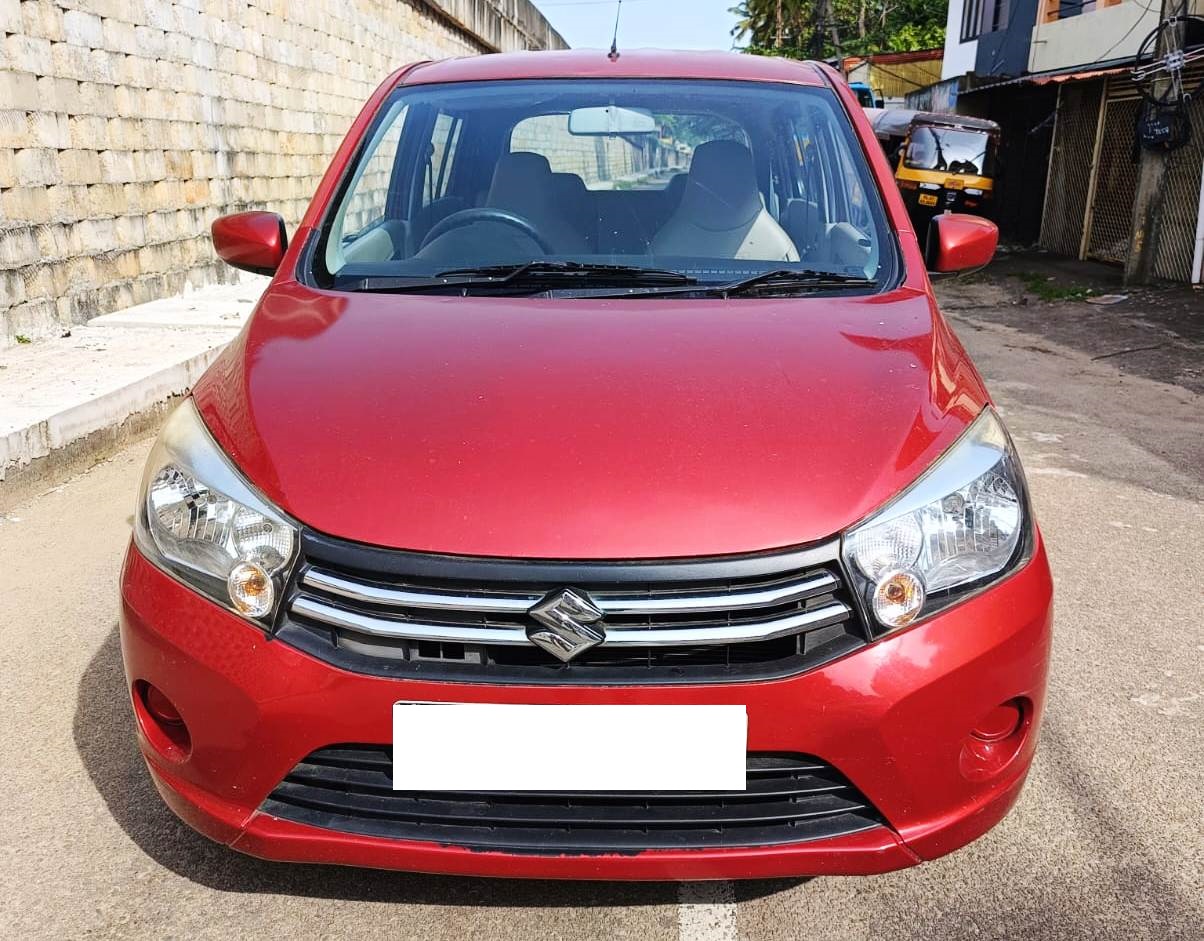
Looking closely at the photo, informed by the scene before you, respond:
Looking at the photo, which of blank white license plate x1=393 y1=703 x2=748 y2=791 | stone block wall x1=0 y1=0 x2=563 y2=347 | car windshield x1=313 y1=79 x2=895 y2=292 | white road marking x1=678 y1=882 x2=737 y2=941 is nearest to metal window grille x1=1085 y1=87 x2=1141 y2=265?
stone block wall x1=0 y1=0 x2=563 y2=347

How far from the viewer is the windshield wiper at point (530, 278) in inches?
104

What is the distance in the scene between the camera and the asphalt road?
2086 millimetres

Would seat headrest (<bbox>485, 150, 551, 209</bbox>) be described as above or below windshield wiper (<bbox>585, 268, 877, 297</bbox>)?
above

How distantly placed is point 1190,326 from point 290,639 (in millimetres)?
10315

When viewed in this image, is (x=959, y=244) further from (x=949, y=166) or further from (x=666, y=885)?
(x=949, y=166)

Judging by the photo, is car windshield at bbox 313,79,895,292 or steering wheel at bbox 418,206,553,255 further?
steering wheel at bbox 418,206,553,255

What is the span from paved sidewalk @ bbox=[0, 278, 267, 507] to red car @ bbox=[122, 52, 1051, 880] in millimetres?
3144

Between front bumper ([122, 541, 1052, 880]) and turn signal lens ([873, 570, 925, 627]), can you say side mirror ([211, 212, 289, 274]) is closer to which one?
front bumper ([122, 541, 1052, 880])

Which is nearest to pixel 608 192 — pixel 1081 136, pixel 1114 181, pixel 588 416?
pixel 588 416

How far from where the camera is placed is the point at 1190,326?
33.1 ft

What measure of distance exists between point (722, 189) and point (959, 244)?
2.23ft

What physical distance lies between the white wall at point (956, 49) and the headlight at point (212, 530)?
90.8 ft

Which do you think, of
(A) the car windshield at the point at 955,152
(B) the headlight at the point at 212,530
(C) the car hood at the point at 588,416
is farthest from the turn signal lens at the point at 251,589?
(A) the car windshield at the point at 955,152

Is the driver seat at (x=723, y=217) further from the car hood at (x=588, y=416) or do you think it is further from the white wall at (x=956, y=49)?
the white wall at (x=956, y=49)
